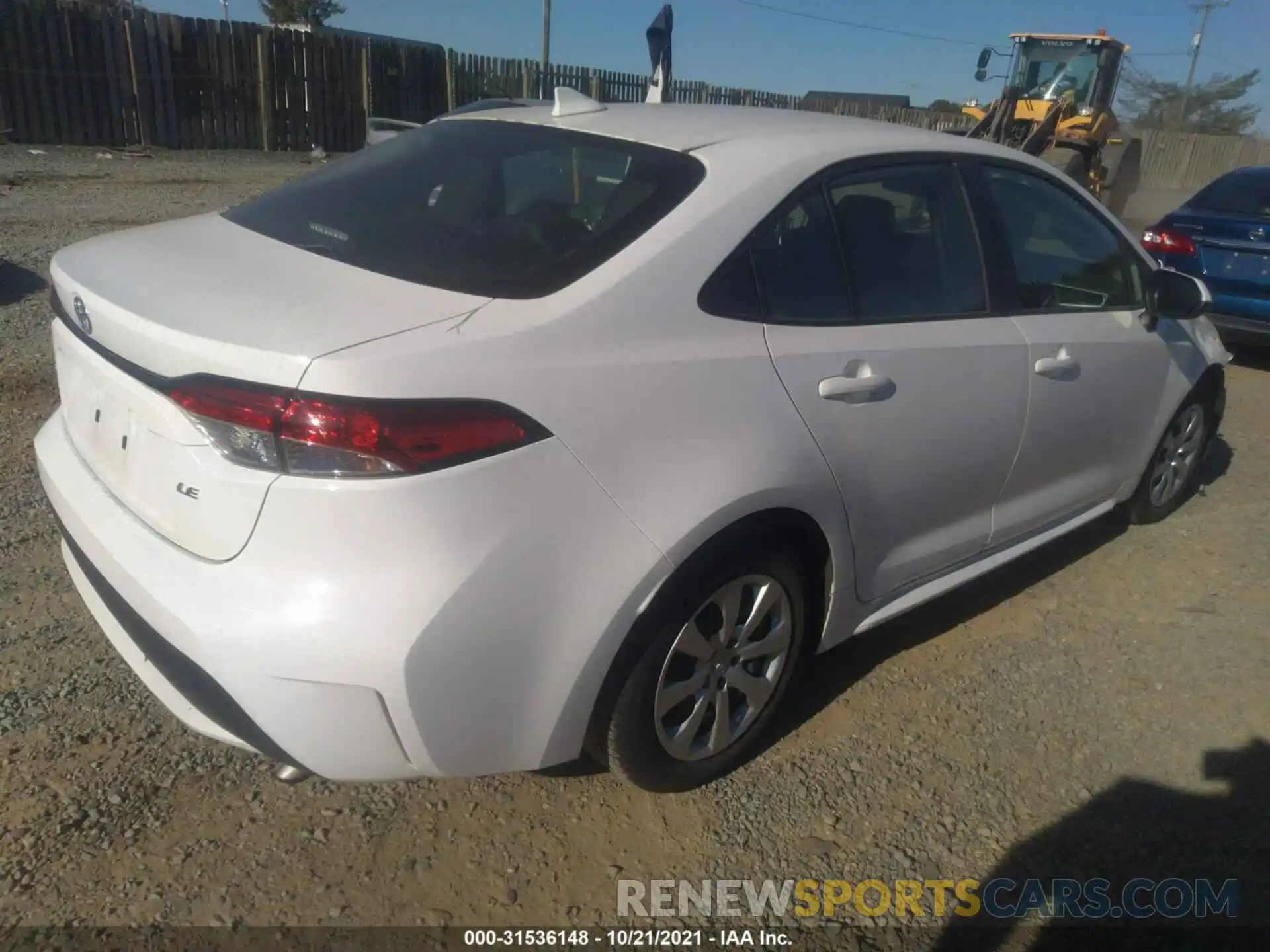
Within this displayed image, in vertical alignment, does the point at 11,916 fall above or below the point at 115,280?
below

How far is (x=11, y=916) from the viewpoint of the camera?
2.07m

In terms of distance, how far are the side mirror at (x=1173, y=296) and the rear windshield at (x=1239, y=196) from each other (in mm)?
4262

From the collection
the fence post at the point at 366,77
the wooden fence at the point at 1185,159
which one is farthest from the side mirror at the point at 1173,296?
the wooden fence at the point at 1185,159

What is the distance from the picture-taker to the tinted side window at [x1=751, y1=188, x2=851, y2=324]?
2414mm

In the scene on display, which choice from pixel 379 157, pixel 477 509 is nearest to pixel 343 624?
pixel 477 509

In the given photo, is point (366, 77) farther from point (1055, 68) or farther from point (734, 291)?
point (734, 291)

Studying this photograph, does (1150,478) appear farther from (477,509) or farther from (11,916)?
(11,916)

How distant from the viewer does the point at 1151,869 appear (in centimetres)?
250

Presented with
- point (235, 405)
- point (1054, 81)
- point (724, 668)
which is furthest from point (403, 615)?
point (1054, 81)

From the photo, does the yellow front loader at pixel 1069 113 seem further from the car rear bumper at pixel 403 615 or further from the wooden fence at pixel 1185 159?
the wooden fence at pixel 1185 159

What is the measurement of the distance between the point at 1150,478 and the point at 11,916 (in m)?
4.26

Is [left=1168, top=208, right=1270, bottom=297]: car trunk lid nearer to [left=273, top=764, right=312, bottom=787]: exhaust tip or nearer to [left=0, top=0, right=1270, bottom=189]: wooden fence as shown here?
[left=273, top=764, right=312, bottom=787]: exhaust tip

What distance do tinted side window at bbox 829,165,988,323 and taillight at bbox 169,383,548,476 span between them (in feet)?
4.12

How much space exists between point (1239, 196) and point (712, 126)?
6400 mm
